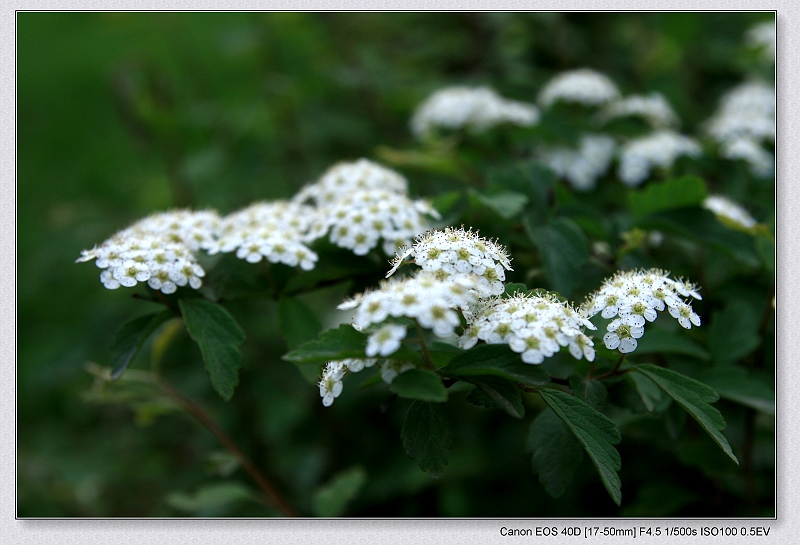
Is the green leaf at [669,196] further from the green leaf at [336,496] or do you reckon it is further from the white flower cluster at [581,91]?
the green leaf at [336,496]

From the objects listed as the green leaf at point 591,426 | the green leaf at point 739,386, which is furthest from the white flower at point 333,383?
the green leaf at point 739,386

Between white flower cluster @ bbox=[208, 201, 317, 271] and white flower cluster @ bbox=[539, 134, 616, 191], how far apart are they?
1069 millimetres

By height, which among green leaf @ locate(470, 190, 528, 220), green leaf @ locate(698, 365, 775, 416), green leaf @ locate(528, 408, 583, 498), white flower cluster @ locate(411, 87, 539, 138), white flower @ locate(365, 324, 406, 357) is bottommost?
green leaf @ locate(698, 365, 775, 416)

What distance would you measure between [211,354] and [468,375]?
1.92 ft

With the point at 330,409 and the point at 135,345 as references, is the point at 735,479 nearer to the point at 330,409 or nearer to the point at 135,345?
the point at 330,409

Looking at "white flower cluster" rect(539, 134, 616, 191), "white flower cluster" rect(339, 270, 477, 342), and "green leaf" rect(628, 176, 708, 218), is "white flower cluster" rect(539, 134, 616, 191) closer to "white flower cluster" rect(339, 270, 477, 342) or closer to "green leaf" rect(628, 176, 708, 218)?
"green leaf" rect(628, 176, 708, 218)

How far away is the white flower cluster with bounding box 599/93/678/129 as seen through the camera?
8.91 ft

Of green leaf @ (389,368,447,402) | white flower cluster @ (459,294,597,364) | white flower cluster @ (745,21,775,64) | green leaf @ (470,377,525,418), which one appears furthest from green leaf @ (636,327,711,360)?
white flower cluster @ (745,21,775,64)

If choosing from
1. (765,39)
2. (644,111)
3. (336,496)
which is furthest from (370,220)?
(765,39)

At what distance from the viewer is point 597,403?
1.37 m

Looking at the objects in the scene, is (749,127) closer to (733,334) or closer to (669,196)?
(669,196)

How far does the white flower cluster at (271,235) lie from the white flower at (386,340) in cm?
53

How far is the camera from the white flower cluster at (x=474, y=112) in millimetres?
2625

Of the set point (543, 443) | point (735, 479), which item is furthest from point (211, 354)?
point (735, 479)
